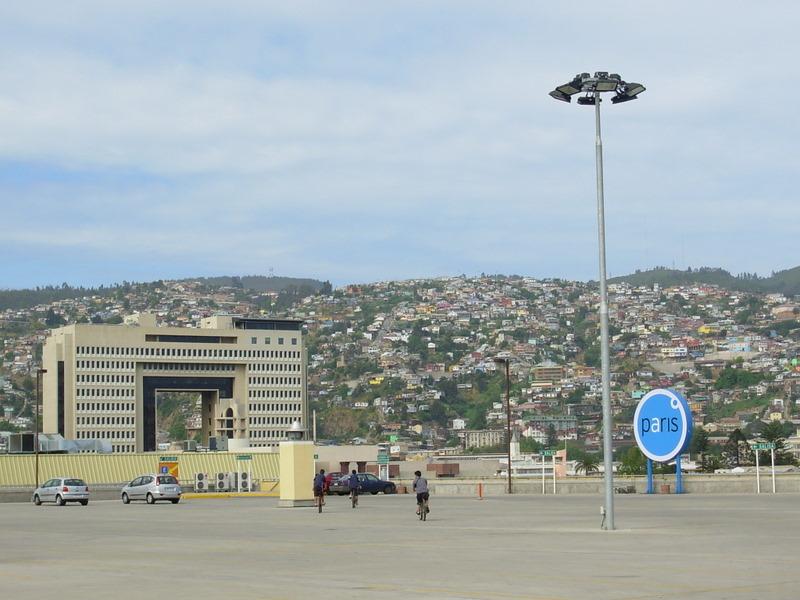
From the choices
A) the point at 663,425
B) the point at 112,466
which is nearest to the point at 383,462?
the point at 112,466

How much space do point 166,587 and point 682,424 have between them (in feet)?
126

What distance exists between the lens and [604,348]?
98.6 ft

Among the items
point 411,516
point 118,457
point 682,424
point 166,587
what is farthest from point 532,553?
point 118,457

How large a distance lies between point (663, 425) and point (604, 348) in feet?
82.8

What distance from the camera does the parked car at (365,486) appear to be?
248 feet

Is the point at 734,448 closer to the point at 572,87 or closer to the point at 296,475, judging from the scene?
the point at 296,475

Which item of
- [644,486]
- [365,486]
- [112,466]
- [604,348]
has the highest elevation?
[604,348]

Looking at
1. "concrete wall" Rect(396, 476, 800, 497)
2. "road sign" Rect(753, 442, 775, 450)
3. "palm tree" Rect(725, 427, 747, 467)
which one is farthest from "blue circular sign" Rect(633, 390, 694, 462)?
"palm tree" Rect(725, 427, 747, 467)

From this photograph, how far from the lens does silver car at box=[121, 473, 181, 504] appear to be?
61.2 metres

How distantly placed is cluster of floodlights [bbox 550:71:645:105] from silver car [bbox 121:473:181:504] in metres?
36.2

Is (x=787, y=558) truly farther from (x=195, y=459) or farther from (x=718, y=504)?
(x=195, y=459)

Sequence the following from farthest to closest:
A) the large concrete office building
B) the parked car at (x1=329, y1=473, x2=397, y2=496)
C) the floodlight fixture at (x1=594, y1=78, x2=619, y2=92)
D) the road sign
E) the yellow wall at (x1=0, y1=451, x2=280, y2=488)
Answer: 1. the large concrete office building
2. the yellow wall at (x1=0, y1=451, x2=280, y2=488)
3. the parked car at (x1=329, y1=473, x2=397, y2=496)
4. the road sign
5. the floodlight fixture at (x1=594, y1=78, x2=619, y2=92)

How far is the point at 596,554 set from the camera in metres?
22.3

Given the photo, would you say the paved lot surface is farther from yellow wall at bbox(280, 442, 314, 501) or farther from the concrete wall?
the concrete wall
